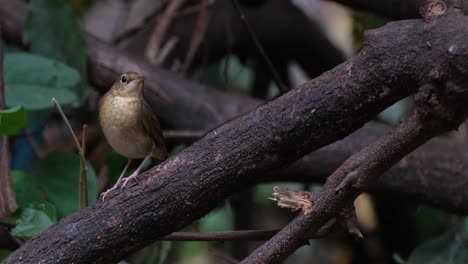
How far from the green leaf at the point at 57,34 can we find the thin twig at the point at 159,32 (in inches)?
21.8

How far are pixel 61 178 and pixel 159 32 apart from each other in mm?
1248

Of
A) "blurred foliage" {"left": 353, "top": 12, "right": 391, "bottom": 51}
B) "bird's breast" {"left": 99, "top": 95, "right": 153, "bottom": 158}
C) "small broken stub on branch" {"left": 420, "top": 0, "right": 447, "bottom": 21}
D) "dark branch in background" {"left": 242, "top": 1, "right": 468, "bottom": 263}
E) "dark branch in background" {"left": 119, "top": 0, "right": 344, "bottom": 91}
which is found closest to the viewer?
"dark branch in background" {"left": 242, "top": 1, "right": 468, "bottom": 263}

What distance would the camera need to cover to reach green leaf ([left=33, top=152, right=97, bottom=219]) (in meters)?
2.74

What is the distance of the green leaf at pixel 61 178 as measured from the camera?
8.98 feet

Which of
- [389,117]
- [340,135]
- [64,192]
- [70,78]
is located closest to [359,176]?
[340,135]

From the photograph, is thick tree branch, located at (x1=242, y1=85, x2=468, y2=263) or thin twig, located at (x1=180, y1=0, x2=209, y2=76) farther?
thin twig, located at (x1=180, y1=0, x2=209, y2=76)

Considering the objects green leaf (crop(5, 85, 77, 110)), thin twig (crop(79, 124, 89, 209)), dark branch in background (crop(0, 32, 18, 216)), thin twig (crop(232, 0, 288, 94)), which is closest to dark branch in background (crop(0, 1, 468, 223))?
thin twig (crop(232, 0, 288, 94))

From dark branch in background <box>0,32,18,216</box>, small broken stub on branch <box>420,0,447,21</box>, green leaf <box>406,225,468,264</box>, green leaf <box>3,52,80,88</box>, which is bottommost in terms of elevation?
green leaf <box>406,225,468,264</box>

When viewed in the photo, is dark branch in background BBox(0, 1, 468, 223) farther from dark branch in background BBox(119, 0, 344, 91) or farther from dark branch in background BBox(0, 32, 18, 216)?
dark branch in background BBox(0, 32, 18, 216)

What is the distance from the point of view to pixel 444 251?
3002 mm

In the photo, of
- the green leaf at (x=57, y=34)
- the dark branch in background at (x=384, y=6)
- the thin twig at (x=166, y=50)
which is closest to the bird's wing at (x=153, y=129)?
the green leaf at (x=57, y=34)

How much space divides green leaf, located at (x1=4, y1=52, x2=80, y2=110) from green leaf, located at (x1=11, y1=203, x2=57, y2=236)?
1.81 ft

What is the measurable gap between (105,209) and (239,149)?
0.37 m

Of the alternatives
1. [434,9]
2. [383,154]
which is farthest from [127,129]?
[434,9]
